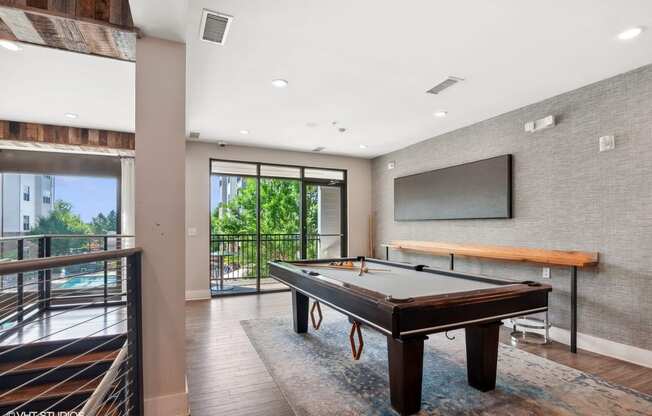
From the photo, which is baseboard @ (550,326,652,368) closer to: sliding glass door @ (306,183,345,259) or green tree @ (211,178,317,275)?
sliding glass door @ (306,183,345,259)

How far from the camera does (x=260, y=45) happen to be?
272cm

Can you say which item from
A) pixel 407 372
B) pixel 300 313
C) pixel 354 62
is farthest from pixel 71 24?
pixel 300 313

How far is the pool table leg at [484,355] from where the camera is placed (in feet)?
8.18

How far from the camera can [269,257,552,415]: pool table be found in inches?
78.6

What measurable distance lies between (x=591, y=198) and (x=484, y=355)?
210cm

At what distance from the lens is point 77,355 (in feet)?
10.7

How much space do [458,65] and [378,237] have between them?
4.34 meters

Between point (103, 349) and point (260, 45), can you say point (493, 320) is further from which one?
point (103, 349)

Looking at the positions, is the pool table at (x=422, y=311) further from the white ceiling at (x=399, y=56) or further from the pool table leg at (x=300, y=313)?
the white ceiling at (x=399, y=56)

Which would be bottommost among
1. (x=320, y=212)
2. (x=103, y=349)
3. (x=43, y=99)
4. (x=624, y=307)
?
(x=103, y=349)

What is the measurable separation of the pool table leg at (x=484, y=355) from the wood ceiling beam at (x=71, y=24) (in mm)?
3157

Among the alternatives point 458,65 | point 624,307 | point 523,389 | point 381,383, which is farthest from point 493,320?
point 458,65

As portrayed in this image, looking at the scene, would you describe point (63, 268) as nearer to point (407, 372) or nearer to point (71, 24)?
point (71, 24)

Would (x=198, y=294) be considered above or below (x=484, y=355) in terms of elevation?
below
